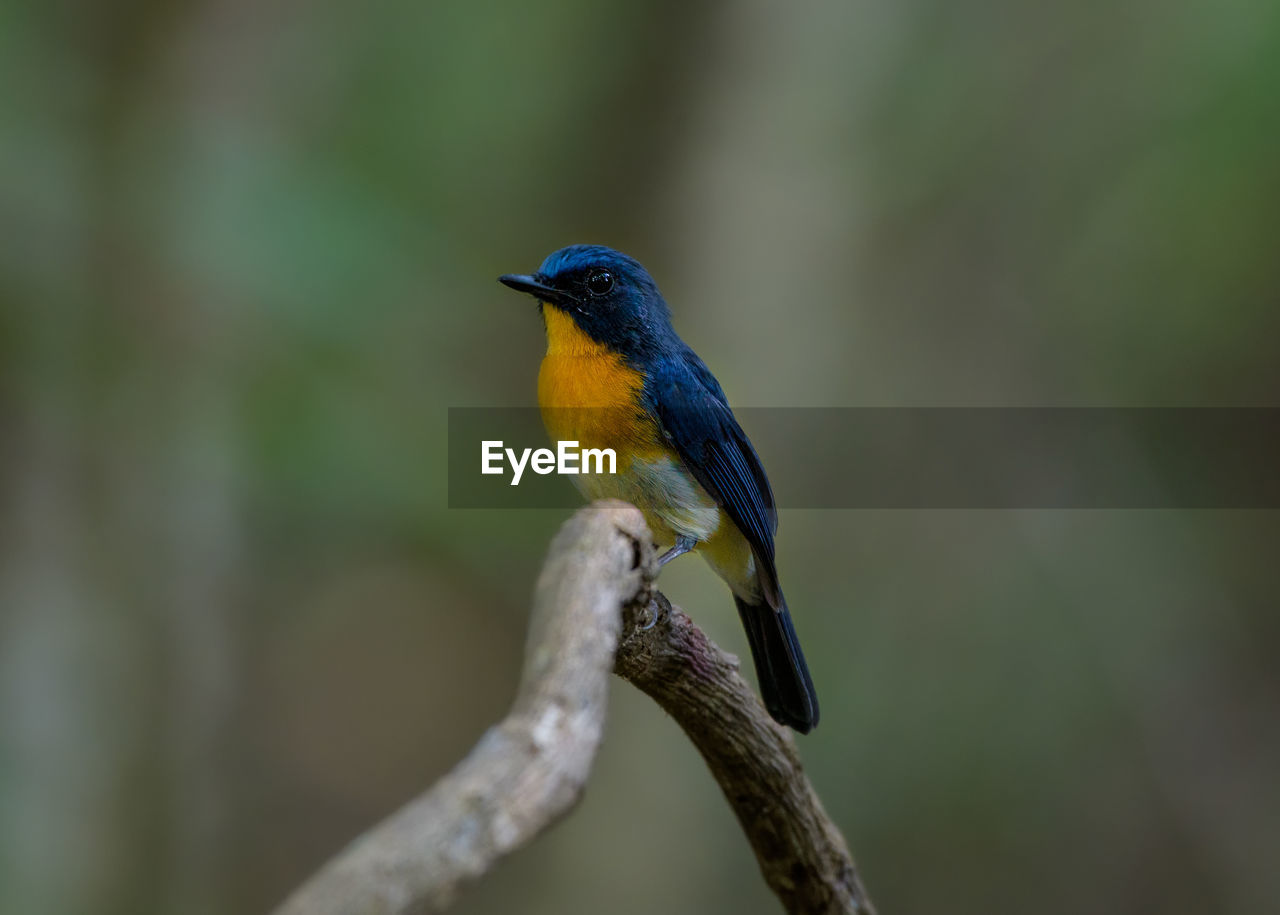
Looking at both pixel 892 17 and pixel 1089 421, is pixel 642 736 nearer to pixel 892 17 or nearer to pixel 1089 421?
pixel 1089 421

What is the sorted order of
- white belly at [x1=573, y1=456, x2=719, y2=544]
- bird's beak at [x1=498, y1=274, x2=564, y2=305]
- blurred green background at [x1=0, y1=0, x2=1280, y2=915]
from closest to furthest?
white belly at [x1=573, y1=456, x2=719, y2=544] → bird's beak at [x1=498, y1=274, x2=564, y2=305] → blurred green background at [x1=0, y1=0, x2=1280, y2=915]

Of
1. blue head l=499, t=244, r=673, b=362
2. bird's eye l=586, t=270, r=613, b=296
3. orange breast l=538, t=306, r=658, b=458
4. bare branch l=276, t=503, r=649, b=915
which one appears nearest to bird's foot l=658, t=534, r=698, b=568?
orange breast l=538, t=306, r=658, b=458

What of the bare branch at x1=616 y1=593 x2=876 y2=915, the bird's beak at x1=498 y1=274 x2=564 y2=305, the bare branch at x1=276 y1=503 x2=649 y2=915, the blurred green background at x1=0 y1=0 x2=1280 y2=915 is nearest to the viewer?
the bare branch at x1=276 y1=503 x2=649 y2=915

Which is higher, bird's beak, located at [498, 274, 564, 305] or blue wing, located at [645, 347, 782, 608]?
bird's beak, located at [498, 274, 564, 305]

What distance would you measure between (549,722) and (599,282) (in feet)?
Answer: 7.84

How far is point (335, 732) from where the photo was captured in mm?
6434

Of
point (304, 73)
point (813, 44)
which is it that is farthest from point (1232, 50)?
point (304, 73)

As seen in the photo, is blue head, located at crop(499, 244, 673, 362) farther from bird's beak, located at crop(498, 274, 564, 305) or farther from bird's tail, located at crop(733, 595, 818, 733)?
bird's tail, located at crop(733, 595, 818, 733)

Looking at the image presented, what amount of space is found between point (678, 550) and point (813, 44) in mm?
4546

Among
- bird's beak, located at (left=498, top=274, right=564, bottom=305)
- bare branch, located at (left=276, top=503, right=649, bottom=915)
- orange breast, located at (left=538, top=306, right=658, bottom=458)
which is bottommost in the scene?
bare branch, located at (left=276, top=503, right=649, bottom=915)

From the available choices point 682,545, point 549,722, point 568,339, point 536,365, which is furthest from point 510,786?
point 536,365

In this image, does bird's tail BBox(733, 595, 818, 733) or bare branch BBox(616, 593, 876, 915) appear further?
bird's tail BBox(733, 595, 818, 733)

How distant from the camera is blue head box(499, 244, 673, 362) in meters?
3.58

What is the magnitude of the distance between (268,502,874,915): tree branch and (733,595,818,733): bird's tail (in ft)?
2.61
